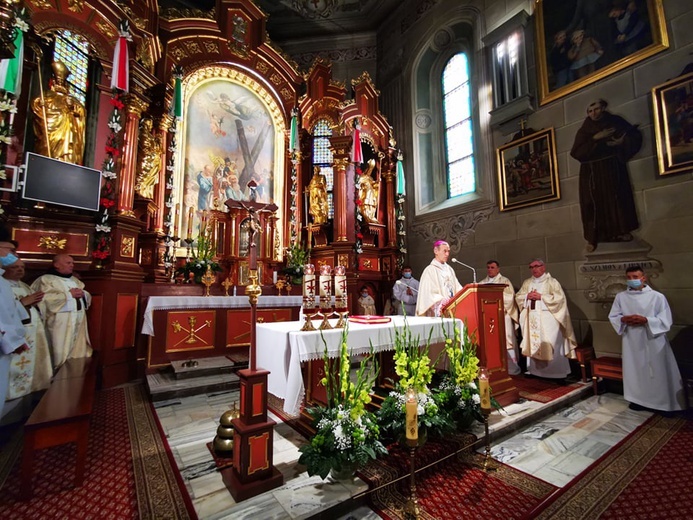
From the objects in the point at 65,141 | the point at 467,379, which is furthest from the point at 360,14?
the point at 467,379

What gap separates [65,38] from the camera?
5418 millimetres

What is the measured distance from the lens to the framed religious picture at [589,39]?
17.5 feet

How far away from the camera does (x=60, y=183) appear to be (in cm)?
479

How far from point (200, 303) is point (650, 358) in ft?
21.5

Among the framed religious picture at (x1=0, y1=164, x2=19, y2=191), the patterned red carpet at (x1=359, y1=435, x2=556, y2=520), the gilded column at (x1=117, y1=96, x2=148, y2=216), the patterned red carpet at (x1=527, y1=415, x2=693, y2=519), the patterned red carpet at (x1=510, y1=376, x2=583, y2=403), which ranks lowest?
the patterned red carpet at (x1=527, y1=415, x2=693, y2=519)

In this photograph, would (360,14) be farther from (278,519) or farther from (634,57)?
(278,519)

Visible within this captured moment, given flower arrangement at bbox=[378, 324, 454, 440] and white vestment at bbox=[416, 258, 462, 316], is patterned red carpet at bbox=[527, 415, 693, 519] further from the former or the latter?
white vestment at bbox=[416, 258, 462, 316]

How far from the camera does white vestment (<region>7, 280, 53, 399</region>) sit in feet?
11.7

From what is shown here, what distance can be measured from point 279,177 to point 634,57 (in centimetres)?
738

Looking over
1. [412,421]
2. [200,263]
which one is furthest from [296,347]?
[200,263]

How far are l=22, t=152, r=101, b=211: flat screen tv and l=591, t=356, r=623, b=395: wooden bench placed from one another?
7.71 meters

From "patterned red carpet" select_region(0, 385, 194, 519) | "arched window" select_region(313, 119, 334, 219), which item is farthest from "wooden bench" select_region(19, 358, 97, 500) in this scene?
"arched window" select_region(313, 119, 334, 219)

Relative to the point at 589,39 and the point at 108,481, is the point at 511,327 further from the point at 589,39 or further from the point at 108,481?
the point at 108,481

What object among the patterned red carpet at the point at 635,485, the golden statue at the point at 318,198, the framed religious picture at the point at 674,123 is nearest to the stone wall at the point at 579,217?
the framed religious picture at the point at 674,123
